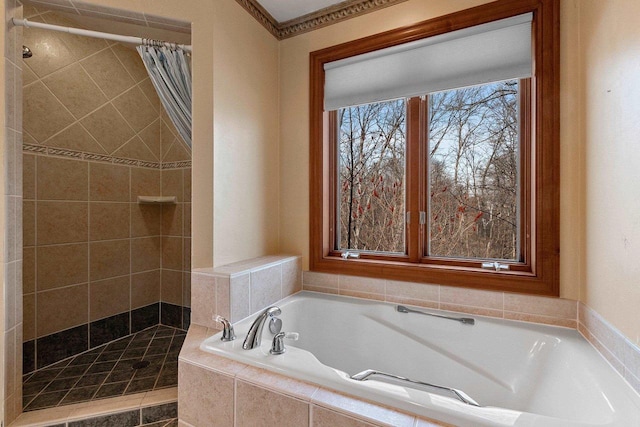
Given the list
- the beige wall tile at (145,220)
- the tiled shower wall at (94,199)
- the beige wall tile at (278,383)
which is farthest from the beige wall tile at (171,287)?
the beige wall tile at (278,383)

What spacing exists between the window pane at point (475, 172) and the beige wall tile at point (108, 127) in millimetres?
2315

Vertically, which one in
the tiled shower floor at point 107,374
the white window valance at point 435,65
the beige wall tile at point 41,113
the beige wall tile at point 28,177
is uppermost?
the white window valance at point 435,65

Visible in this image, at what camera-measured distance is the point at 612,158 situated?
1022 mm

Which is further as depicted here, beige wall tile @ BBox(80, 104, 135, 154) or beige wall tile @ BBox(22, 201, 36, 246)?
beige wall tile @ BBox(80, 104, 135, 154)

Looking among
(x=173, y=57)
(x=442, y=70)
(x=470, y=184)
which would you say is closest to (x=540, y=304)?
(x=470, y=184)

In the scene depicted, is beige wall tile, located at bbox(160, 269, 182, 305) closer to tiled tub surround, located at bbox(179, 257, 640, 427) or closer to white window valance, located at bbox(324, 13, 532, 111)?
tiled tub surround, located at bbox(179, 257, 640, 427)

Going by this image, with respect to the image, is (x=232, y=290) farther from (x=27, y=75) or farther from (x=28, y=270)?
(x=27, y=75)

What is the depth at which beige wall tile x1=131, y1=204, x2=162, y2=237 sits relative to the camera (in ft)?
7.68

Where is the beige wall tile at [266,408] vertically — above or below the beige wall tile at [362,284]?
below

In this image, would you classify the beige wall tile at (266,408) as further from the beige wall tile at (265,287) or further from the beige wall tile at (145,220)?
the beige wall tile at (145,220)

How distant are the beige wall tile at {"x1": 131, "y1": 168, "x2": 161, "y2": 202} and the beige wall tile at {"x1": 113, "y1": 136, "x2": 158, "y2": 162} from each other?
10 cm

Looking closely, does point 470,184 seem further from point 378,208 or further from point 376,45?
point 376,45

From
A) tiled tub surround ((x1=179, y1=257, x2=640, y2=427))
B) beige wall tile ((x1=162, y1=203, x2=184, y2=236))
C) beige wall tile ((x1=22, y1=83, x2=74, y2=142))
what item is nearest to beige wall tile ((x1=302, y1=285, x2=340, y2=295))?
tiled tub surround ((x1=179, y1=257, x2=640, y2=427))

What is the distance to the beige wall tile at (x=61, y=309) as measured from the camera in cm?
182
